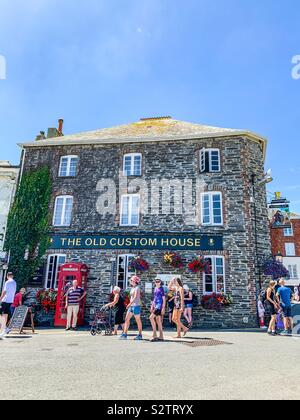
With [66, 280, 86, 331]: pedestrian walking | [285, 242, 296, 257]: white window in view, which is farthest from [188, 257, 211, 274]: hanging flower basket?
[285, 242, 296, 257]: white window

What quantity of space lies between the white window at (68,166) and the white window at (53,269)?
468cm

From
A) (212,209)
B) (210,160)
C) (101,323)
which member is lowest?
(101,323)

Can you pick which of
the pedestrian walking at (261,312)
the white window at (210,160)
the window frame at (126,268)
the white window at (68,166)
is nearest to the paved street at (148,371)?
the pedestrian walking at (261,312)

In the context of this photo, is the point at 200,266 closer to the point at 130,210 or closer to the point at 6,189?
the point at 130,210

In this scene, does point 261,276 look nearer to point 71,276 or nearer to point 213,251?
point 213,251

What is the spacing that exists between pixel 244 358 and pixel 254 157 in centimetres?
1175

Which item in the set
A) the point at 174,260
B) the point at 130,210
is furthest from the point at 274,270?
the point at 130,210

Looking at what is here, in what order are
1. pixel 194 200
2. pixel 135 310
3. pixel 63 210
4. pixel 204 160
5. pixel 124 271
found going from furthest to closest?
pixel 63 210
pixel 204 160
pixel 194 200
pixel 124 271
pixel 135 310

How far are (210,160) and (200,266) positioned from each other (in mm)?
5622

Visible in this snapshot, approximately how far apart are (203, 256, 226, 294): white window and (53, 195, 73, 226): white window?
24.7 feet

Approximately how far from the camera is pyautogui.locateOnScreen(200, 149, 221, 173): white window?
594 inches

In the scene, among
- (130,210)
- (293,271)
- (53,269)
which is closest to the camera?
(53,269)

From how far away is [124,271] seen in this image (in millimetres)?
14281

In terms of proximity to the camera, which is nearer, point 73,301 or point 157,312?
point 157,312
